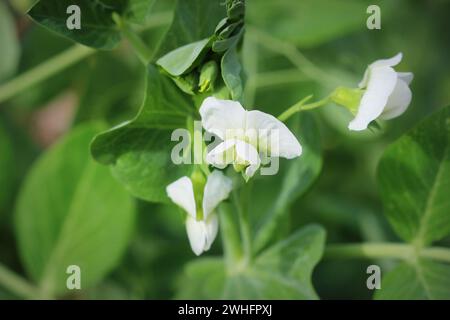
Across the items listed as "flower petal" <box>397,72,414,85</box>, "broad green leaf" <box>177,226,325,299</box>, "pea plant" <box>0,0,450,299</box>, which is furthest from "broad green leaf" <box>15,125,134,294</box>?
"flower petal" <box>397,72,414,85</box>

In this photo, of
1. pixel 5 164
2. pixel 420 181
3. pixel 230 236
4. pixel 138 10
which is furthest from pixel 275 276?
pixel 5 164

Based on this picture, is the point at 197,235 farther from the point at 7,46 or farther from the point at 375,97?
the point at 7,46

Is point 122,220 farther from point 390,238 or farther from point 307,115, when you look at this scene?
point 390,238

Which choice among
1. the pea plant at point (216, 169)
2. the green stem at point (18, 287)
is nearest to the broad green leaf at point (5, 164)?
the pea plant at point (216, 169)

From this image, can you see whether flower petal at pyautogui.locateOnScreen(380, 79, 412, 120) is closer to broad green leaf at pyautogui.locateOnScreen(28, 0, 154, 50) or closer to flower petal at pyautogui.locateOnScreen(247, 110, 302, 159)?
flower petal at pyautogui.locateOnScreen(247, 110, 302, 159)
